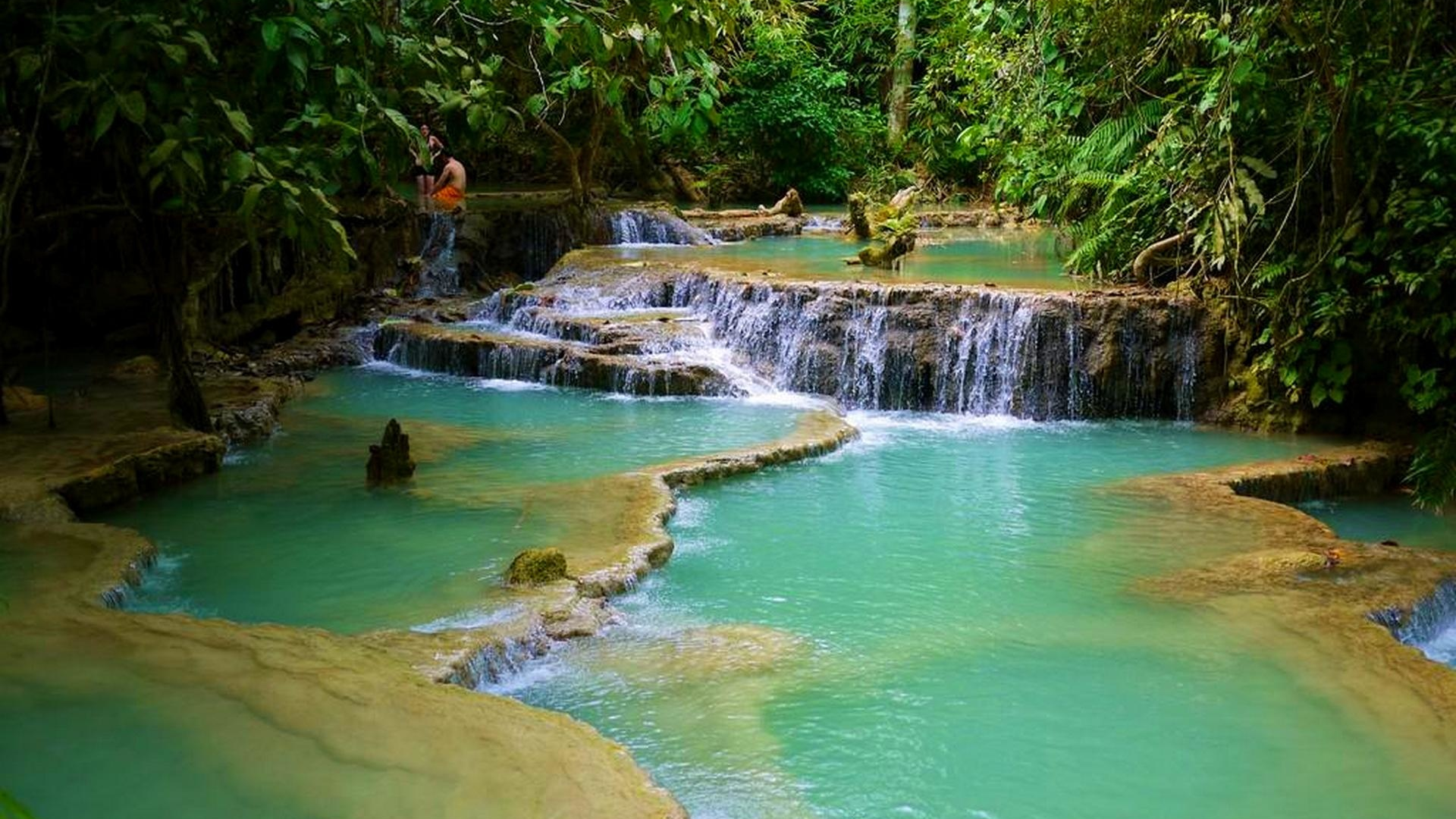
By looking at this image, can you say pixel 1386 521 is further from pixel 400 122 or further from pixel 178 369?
pixel 178 369

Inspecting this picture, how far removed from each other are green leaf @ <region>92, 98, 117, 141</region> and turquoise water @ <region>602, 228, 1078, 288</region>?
8.61m

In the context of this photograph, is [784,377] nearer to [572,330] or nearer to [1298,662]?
[572,330]

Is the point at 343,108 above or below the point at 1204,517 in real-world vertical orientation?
above

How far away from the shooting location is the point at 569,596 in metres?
5.83

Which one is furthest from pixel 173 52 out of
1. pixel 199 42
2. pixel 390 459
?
pixel 390 459

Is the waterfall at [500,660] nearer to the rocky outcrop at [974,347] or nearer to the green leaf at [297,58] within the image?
the green leaf at [297,58]

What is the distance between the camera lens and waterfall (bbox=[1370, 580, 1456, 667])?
5.95 m

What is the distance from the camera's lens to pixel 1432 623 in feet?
20.2

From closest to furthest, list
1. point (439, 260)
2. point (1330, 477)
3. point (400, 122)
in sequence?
point (400, 122) → point (1330, 477) → point (439, 260)

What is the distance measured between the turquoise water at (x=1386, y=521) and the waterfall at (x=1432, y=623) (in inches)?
53.0

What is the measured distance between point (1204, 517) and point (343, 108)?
5076 mm

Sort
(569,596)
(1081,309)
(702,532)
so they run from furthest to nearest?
(1081,309) < (702,532) < (569,596)

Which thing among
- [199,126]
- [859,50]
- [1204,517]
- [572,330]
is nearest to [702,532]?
[1204,517]

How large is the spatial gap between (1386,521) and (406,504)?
5.87 m
